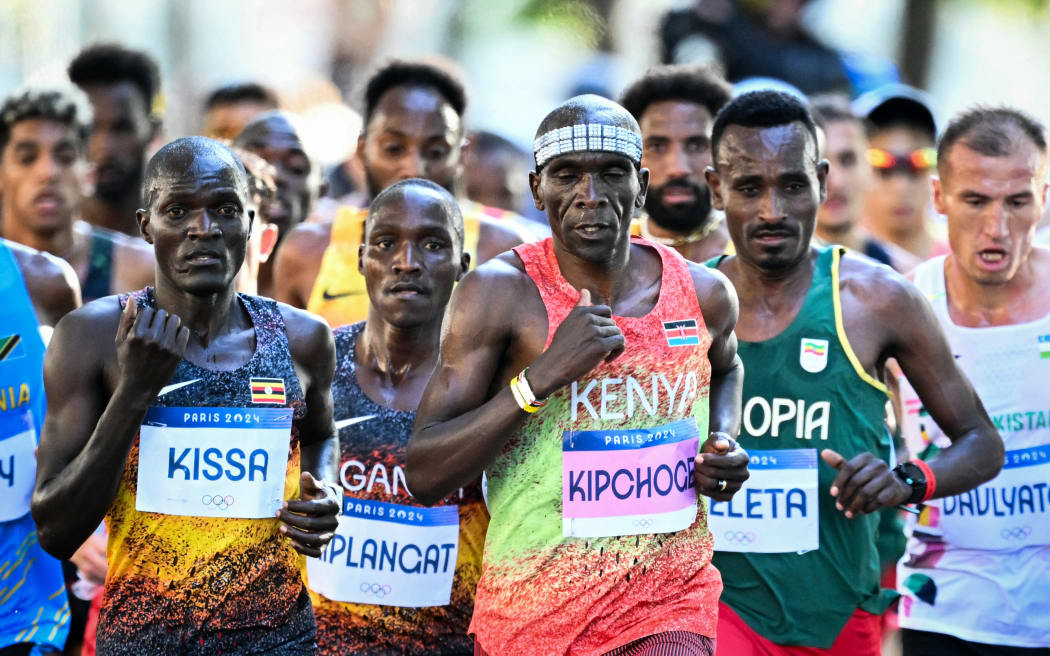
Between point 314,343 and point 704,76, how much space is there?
3.90 meters

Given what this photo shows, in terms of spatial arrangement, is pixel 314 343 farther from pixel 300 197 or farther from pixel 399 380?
pixel 300 197

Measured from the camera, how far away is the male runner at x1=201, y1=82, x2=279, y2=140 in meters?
10.7

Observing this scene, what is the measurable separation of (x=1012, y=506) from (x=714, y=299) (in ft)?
6.58

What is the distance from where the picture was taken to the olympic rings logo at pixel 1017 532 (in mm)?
6184

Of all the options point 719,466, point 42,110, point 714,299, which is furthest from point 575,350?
point 42,110

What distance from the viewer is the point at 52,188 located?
7477 millimetres

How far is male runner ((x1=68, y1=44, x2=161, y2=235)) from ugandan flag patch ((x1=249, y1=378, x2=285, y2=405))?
15.6 ft

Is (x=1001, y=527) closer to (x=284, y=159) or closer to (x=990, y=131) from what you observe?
(x=990, y=131)

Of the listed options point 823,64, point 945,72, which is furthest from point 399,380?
point 945,72

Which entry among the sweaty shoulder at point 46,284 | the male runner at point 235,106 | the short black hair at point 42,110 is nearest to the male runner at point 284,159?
the short black hair at point 42,110

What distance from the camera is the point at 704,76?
8.23 m

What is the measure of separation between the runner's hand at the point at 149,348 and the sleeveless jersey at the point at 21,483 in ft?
4.50

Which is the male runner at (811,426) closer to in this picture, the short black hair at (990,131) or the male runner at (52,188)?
the short black hair at (990,131)

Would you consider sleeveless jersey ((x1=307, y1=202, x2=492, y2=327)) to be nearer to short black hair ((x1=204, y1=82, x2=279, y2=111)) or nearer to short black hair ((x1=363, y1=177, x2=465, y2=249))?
short black hair ((x1=363, y1=177, x2=465, y2=249))
